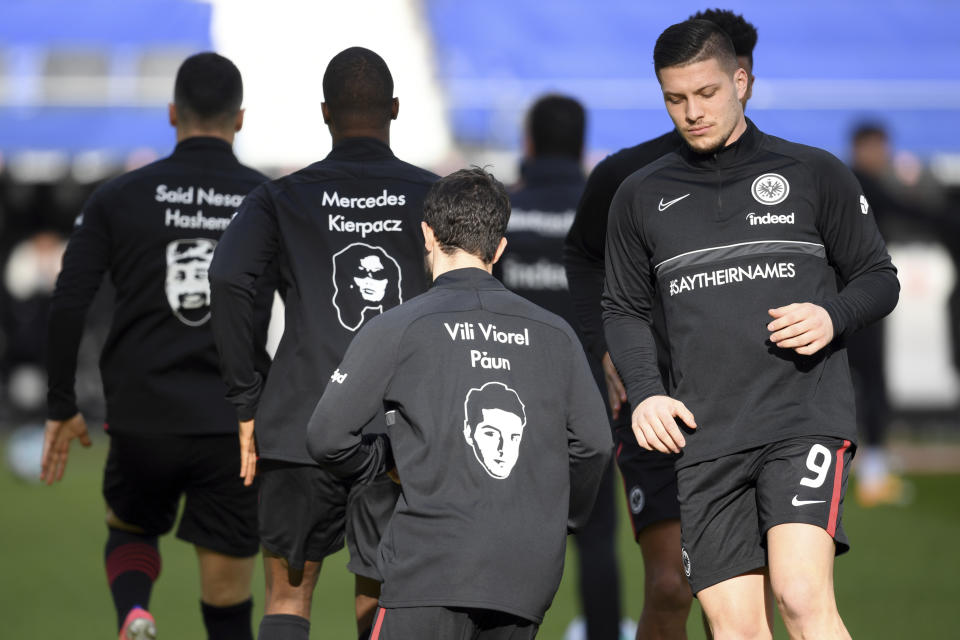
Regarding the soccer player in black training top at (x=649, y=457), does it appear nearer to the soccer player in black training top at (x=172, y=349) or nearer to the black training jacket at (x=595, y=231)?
the black training jacket at (x=595, y=231)

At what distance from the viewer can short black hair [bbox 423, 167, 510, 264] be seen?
3.79 metres

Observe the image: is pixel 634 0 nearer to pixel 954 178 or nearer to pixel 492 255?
pixel 954 178

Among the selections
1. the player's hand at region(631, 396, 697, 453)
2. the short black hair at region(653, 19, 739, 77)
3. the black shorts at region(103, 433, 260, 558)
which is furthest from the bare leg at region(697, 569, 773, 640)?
the black shorts at region(103, 433, 260, 558)

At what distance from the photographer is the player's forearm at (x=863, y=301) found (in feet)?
12.7

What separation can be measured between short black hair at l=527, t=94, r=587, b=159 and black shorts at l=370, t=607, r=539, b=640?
11.0 ft

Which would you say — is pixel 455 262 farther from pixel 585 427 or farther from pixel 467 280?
pixel 585 427

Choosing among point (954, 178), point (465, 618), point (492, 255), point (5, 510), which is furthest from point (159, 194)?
point (954, 178)

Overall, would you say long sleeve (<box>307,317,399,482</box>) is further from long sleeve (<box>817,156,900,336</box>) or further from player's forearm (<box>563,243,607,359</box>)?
player's forearm (<box>563,243,607,359</box>)

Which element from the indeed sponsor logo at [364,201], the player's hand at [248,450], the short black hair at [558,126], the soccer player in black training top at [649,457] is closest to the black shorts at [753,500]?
the soccer player in black training top at [649,457]

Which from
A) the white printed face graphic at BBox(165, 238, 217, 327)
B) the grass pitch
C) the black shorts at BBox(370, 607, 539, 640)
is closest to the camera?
the black shorts at BBox(370, 607, 539, 640)

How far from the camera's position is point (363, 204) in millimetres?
4648

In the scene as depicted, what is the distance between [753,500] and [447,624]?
3.46ft

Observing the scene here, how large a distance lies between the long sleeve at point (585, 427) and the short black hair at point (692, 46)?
0.93 metres

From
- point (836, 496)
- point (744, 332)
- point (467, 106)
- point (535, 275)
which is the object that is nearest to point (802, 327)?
point (744, 332)
